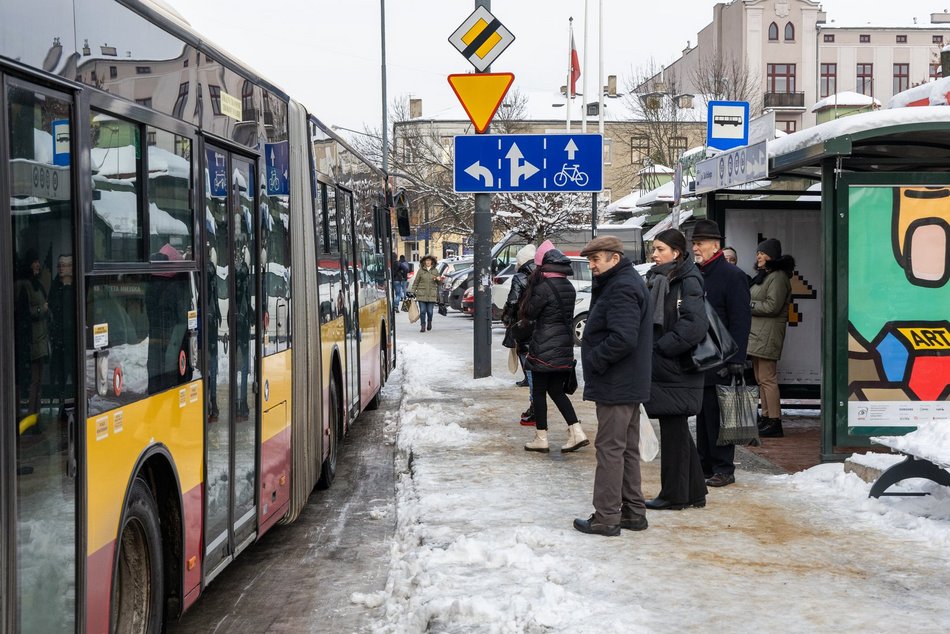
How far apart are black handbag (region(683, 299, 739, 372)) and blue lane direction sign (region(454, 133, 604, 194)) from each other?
6933mm

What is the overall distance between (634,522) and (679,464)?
69 centimetres

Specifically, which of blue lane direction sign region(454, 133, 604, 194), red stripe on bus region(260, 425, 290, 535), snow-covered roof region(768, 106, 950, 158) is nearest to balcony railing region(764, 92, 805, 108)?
blue lane direction sign region(454, 133, 604, 194)

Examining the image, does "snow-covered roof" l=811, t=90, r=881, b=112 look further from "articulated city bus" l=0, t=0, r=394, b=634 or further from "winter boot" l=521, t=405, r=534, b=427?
"articulated city bus" l=0, t=0, r=394, b=634

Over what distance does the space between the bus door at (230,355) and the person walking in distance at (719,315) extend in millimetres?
3590

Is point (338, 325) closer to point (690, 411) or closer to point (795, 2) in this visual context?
point (690, 411)

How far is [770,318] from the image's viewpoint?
11.0m

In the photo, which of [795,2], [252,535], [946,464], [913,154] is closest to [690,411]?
[946,464]

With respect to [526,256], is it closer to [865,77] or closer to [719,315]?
[719,315]

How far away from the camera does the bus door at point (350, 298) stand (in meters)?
10.3

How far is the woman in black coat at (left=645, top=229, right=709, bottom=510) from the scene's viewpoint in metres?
7.52

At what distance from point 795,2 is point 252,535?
79.9m

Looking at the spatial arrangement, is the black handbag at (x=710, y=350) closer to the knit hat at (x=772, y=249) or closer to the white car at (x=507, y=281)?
the knit hat at (x=772, y=249)

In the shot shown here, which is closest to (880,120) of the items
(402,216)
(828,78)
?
(402,216)

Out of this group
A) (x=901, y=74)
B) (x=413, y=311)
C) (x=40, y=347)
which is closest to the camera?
(x=40, y=347)
